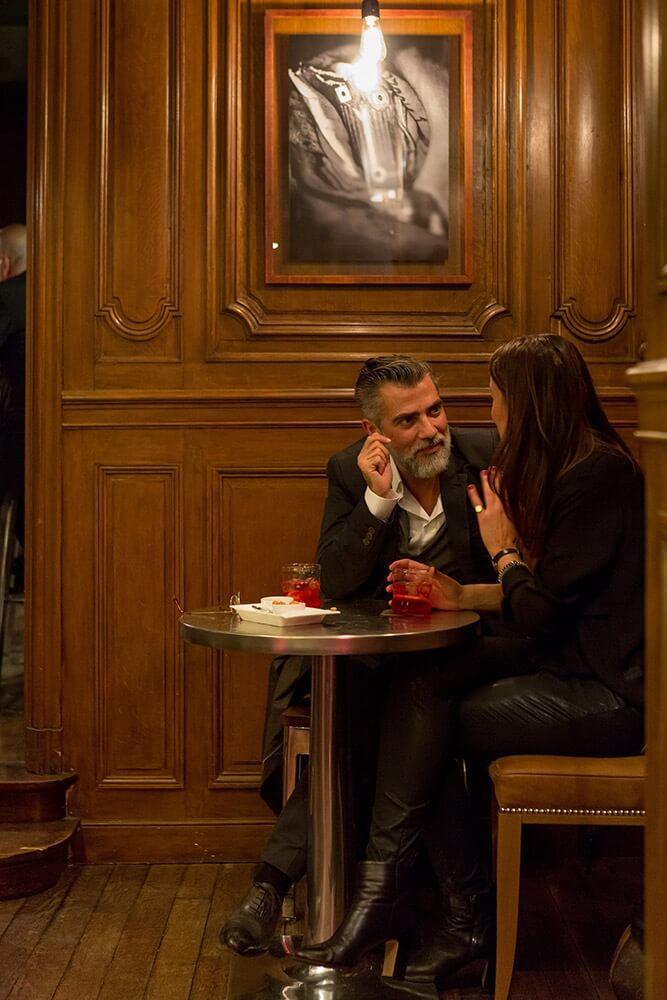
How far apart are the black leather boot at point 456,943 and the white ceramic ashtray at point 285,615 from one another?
0.74 meters

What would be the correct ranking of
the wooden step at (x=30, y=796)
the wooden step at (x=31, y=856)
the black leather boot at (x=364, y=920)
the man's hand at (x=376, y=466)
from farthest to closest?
1. the wooden step at (x=30, y=796)
2. the wooden step at (x=31, y=856)
3. the man's hand at (x=376, y=466)
4. the black leather boot at (x=364, y=920)

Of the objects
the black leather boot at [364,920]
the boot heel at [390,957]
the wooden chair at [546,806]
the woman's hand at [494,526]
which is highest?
the woman's hand at [494,526]

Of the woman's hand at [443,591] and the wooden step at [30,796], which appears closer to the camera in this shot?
the woman's hand at [443,591]

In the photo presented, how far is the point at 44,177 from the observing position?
3557 millimetres

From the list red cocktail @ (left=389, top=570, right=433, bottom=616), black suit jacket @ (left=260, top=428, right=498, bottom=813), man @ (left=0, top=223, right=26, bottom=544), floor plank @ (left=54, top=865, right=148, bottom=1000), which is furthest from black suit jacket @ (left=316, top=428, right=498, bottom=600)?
man @ (left=0, top=223, right=26, bottom=544)

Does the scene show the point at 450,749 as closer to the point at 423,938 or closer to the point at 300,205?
the point at 423,938

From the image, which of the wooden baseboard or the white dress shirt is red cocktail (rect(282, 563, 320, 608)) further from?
the wooden baseboard

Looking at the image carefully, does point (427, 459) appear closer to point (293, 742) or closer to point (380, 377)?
point (380, 377)

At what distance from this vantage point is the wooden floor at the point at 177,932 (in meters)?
2.66

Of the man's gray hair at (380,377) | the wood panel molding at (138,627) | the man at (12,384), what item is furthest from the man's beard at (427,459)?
the man at (12,384)

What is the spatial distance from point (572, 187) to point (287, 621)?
70.8 inches

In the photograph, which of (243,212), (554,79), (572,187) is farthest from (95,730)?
(554,79)

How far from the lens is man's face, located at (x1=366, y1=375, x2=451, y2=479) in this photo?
3096 mm

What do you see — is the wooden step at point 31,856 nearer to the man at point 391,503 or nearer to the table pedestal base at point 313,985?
the man at point 391,503
